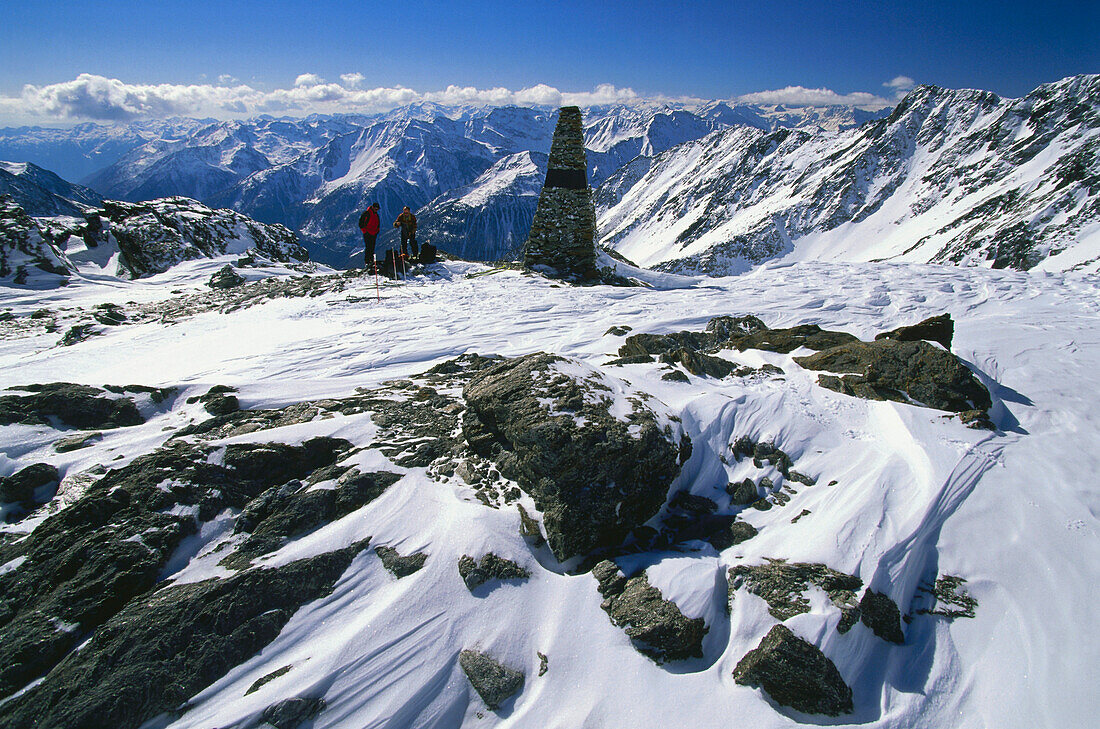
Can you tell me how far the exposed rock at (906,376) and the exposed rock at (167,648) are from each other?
8.74 meters

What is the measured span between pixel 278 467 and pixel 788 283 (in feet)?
62.8

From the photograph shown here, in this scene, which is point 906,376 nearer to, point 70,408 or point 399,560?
point 399,560

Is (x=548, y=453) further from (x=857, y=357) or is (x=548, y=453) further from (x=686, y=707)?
(x=857, y=357)

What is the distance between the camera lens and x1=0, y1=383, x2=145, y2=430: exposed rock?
288 inches

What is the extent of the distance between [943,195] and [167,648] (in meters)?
193

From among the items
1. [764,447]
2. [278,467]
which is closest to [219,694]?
[278,467]

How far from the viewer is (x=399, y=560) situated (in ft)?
17.3

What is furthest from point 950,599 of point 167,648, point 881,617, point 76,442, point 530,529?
point 76,442

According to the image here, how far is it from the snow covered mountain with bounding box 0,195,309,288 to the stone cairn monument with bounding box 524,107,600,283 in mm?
19306

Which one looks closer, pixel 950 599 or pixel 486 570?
pixel 950 599

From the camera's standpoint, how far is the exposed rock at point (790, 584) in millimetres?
4523

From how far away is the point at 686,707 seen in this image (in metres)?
4.01

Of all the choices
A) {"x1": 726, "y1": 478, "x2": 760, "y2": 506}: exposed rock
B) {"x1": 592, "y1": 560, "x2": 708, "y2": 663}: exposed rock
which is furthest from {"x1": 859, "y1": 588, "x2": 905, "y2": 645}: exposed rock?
{"x1": 726, "y1": 478, "x2": 760, "y2": 506}: exposed rock

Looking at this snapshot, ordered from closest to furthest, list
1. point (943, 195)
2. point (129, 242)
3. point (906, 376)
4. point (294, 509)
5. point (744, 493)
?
point (294, 509)
point (744, 493)
point (906, 376)
point (129, 242)
point (943, 195)
